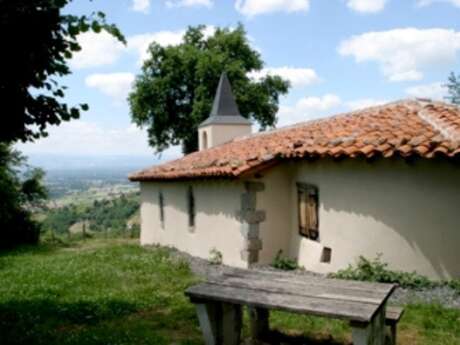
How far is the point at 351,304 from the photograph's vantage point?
16.4ft

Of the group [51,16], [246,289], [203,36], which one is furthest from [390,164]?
[203,36]

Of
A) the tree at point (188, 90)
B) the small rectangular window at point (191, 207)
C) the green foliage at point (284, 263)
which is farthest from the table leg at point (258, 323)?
the tree at point (188, 90)

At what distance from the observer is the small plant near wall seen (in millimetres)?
14147

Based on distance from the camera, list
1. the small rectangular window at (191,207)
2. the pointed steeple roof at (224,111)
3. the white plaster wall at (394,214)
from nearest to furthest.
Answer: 1. the white plaster wall at (394,214)
2. the small rectangular window at (191,207)
3. the pointed steeple roof at (224,111)

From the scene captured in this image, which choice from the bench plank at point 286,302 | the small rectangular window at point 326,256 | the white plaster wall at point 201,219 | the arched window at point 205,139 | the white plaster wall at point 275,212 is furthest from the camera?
the arched window at point 205,139

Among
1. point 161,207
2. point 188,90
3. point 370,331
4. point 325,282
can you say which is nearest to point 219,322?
point 325,282

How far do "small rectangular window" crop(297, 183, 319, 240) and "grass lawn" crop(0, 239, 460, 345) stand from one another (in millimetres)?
3074

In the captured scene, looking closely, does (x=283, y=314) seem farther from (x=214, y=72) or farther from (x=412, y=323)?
(x=214, y=72)

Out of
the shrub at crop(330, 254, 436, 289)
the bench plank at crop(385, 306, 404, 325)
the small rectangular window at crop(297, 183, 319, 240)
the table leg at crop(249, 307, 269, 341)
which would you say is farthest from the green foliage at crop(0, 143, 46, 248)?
the bench plank at crop(385, 306, 404, 325)

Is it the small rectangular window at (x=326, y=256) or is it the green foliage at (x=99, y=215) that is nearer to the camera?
the small rectangular window at (x=326, y=256)

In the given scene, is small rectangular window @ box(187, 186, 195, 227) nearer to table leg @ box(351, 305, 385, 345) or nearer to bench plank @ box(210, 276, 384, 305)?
bench plank @ box(210, 276, 384, 305)

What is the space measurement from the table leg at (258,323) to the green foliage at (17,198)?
1847 cm

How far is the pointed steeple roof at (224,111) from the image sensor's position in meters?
25.3

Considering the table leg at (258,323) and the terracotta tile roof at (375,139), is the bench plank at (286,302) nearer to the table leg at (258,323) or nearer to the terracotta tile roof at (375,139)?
the table leg at (258,323)
